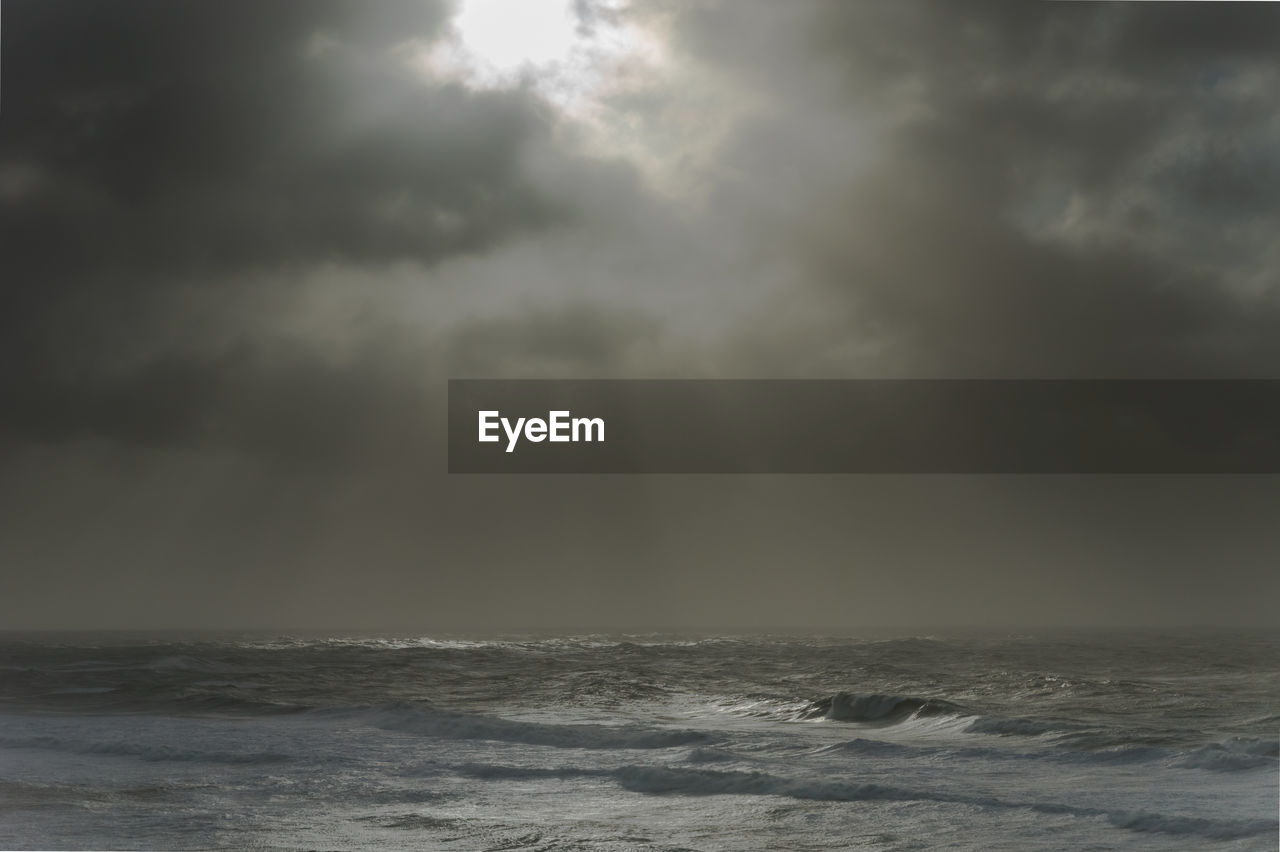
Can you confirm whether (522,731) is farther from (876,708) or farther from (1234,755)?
(1234,755)

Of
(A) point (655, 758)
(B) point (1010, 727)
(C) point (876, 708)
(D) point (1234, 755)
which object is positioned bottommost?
(C) point (876, 708)

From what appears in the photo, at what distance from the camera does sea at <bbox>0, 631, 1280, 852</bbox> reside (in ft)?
16.2

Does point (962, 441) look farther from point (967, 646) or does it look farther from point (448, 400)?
point (967, 646)

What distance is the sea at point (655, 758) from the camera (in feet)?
16.2

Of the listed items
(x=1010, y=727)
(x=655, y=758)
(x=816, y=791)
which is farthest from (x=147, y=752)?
(x=1010, y=727)

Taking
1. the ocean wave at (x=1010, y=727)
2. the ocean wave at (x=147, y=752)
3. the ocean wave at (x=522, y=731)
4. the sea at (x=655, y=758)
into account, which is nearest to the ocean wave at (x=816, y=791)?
the sea at (x=655, y=758)

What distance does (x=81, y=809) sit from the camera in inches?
214

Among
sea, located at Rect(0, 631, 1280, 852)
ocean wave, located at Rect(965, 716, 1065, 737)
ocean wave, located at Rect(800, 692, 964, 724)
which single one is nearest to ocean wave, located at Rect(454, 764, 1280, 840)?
sea, located at Rect(0, 631, 1280, 852)

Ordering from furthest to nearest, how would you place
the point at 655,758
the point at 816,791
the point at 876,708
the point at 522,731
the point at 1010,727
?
the point at 876,708
the point at 522,731
the point at 1010,727
the point at 655,758
the point at 816,791

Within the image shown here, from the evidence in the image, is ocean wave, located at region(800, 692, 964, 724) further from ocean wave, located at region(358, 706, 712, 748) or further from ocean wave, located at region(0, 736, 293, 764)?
ocean wave, located at region(0, 736, 293, 764)

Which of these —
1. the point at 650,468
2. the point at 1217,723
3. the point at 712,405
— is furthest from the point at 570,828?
the point at 1217,723

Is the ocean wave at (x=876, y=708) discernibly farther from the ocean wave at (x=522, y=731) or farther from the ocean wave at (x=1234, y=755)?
the ocean wave at (x=1234, y=755)

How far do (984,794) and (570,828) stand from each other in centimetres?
254

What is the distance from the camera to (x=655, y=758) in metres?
7.29
